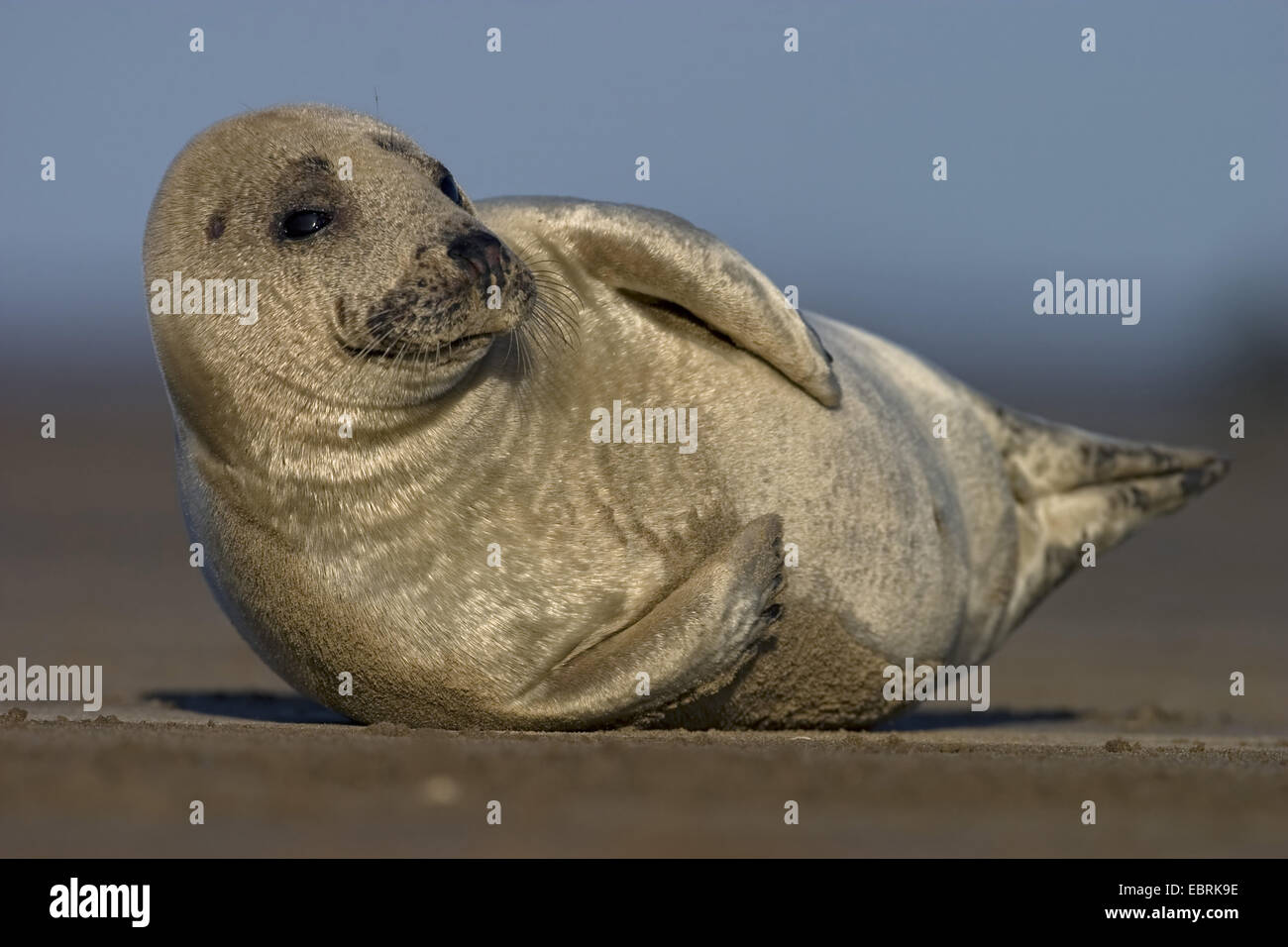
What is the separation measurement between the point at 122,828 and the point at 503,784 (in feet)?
3.41

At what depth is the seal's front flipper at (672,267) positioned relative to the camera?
25.6 ft

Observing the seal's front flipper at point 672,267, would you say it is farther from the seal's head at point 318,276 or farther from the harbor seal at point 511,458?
the seal's head at point 318,276

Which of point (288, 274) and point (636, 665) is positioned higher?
point (288, 274)

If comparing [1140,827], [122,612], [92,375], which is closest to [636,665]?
[1140,827]

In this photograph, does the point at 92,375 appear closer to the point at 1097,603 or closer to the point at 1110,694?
the point at 1097,603

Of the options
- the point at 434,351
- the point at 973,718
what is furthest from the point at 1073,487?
the point at 434,351

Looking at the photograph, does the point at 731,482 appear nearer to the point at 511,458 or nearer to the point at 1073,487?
the point at 511,458

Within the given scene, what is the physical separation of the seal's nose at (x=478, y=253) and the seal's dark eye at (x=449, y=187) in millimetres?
535

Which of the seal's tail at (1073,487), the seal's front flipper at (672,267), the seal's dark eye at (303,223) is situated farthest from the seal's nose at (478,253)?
the seal's tail at (1073,487)

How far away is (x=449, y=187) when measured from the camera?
736 cm

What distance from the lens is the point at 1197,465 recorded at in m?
10.1

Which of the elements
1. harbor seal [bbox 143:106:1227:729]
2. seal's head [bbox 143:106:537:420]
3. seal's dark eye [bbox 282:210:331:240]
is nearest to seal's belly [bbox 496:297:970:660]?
harbor seal [bbox 143:106:1227:729]

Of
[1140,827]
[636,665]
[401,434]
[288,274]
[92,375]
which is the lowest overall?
[1140,827]

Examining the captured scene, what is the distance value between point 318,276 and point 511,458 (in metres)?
0.94
